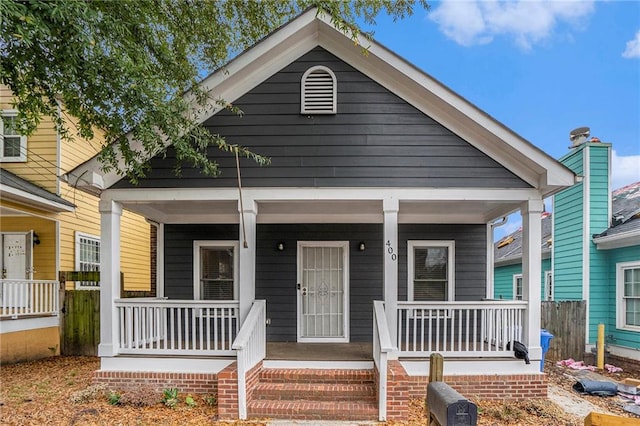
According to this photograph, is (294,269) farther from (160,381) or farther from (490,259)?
(490,259)

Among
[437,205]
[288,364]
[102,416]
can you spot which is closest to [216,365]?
[288,364]

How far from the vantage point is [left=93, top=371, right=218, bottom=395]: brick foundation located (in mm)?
6129

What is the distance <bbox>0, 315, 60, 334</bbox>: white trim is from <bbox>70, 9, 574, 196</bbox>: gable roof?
14.2 ft

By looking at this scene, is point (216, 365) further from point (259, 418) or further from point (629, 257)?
point (629, 257)

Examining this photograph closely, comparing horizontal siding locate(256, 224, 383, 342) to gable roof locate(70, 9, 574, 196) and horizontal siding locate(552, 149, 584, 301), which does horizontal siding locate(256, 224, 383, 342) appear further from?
horizontal siding locate(552, 149, 584, 301)

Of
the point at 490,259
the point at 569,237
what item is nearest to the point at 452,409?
the point at 490,259

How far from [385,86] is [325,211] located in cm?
255

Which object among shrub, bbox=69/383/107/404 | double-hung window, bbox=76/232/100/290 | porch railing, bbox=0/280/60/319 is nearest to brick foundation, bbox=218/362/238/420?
shrub, bbox=69/383/107/404

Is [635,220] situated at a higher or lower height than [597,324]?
higher

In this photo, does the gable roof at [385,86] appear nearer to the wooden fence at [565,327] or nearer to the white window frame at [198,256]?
the white window frame at [198,256]

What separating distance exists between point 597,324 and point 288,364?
7.63 meters

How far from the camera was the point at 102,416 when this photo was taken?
5344mm

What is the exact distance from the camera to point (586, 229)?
31.9 feet

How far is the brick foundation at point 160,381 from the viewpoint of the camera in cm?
613
